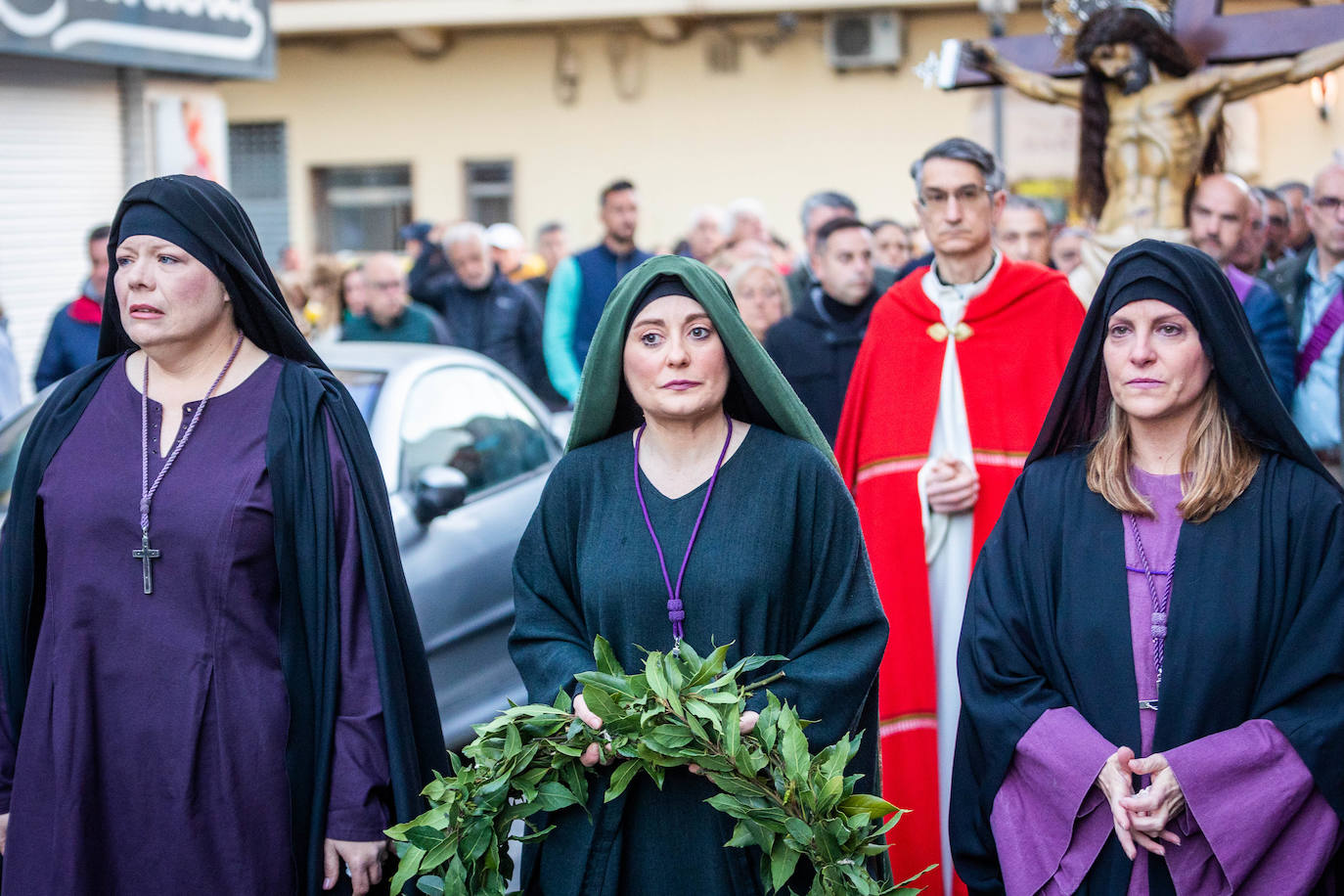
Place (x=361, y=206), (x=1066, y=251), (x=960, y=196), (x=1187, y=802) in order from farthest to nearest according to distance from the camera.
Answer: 1. (x=361, y=206)
2. (x=1066, y=251)
3. (x=960, y=196)
4. (x=1187, y=802)

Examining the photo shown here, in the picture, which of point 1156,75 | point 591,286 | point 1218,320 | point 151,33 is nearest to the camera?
point 1218,320

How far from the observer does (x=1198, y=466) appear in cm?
327

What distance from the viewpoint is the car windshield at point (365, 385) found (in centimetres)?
604

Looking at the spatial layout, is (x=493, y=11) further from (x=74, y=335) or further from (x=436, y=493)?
(x=436, y=493)

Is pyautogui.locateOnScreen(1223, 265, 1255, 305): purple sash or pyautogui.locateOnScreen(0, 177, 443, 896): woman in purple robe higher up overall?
pyautogui.locateOnScreen(1223, 265, 1255, 305): purple sash

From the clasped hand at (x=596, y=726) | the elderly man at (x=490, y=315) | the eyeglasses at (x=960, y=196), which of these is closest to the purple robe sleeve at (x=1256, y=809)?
the clasped hand at (x=596, y=726)

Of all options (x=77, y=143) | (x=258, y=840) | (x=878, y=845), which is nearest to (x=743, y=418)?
(x=878, y=845)

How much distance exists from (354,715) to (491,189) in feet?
63.5

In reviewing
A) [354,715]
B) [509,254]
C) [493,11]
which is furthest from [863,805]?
[493,11]

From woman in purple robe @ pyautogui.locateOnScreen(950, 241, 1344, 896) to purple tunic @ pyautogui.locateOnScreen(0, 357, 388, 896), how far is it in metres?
1.35

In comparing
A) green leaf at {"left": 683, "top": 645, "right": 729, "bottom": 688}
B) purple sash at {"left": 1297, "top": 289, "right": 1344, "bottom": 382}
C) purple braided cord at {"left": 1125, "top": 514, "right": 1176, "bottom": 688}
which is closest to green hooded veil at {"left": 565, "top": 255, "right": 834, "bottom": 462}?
green leaf at {"left": 683, "top": 645, "right": 729, "bottom": 688}

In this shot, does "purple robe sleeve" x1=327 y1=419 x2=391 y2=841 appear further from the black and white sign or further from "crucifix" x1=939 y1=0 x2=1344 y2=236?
the black and white sign

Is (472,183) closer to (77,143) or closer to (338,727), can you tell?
(77,143)

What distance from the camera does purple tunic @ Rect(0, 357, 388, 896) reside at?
10.9 feet
